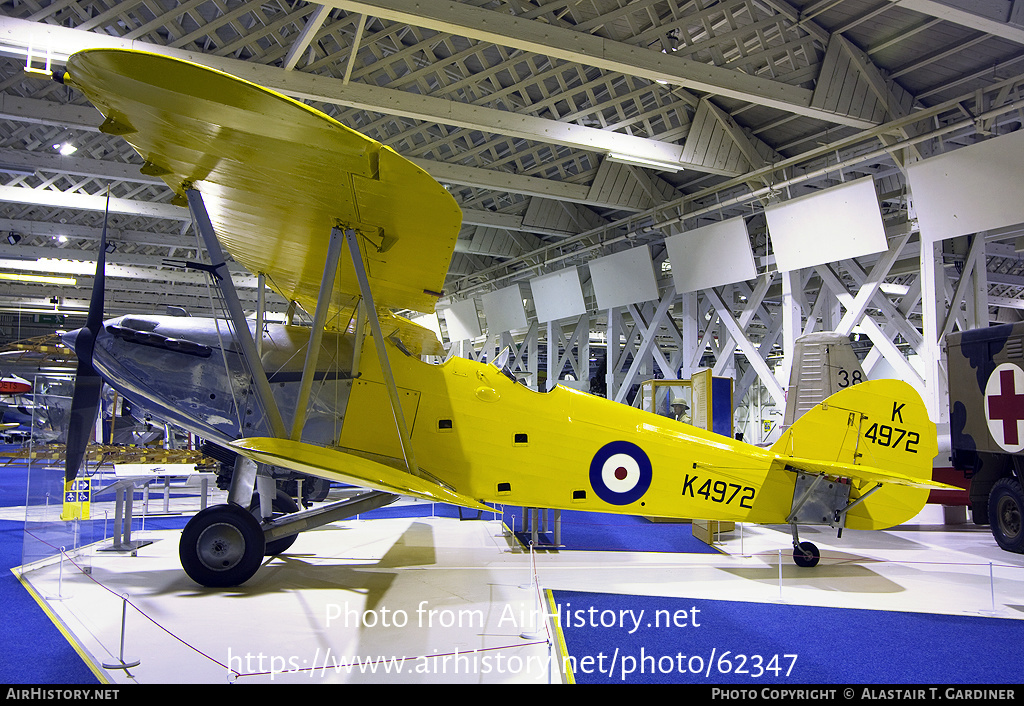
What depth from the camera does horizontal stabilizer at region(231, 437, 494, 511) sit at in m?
3.62

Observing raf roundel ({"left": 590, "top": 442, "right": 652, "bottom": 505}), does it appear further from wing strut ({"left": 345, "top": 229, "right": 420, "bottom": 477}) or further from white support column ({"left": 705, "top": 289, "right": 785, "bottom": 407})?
white support column ({"left": 705, "top": 289, "right": 785, "bottom": 407})

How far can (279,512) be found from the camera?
6723 mm

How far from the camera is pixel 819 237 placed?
9.79 meters

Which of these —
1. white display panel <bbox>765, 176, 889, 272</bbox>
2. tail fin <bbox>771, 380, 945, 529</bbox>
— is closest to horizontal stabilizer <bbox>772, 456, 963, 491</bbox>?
tail fin <bbox>771, 380, 945, 529</bbox>

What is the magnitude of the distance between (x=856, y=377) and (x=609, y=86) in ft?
18.2

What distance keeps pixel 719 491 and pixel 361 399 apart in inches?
122

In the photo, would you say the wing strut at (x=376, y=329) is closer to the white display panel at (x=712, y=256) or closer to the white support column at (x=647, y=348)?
the white display panel at (x=712, y=256)

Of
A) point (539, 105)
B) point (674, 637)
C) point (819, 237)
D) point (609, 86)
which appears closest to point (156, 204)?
point (539, 105)

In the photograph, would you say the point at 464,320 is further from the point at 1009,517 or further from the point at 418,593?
the point at 418,593

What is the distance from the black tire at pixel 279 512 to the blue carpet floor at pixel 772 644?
2.69 metres

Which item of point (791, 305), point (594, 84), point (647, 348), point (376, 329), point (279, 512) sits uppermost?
point (594, 84)

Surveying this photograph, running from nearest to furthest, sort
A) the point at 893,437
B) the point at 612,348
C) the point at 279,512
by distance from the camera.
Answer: the point at 893,437 → the point at 279,512 → the point at 612,348

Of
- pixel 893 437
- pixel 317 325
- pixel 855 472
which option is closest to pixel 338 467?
pixel 317 325

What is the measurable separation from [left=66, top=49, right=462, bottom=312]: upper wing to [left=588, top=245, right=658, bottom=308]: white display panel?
9415mm
